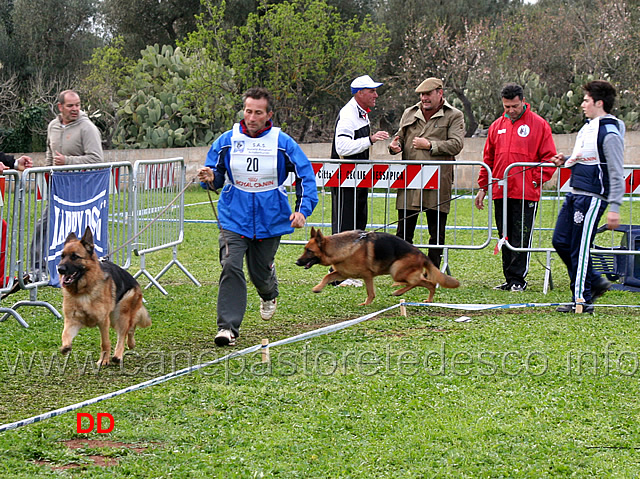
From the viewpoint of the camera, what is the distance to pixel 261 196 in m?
6.81

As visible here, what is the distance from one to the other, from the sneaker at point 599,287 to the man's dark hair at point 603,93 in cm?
162

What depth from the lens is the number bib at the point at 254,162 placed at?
677cm

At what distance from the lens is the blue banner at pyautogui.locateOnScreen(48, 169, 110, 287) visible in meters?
7.94

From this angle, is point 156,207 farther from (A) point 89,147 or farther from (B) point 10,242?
(B) point 10,242

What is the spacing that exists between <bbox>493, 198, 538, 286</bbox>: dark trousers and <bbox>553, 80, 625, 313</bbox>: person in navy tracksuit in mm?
1628

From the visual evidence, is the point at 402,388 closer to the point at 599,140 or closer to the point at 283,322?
the point at 283,322

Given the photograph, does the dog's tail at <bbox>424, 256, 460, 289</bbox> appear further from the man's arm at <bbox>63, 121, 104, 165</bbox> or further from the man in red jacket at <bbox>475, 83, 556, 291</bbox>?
the man's arm at <bbox>63, 121, 104, 165</bbox>

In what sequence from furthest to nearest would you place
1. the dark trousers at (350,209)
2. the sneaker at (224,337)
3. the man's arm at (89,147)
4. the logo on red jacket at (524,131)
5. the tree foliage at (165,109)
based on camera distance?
the tree foliage at (165,109) < the dark trousers at (350,209) < the logo on red jacket at (524,131) < the man's arm at (89,147) < the sneaker at (224,337)

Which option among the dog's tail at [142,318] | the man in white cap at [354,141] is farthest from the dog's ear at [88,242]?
the man in white cap at [354,141]

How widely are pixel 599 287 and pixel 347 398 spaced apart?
3.91 meters

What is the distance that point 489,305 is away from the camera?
28.5 ft

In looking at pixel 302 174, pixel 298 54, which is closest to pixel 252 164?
pixel 302 174

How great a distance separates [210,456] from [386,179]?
6157 mm

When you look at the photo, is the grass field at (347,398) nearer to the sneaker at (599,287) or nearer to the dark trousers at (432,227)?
the sneaker at (599,287)
